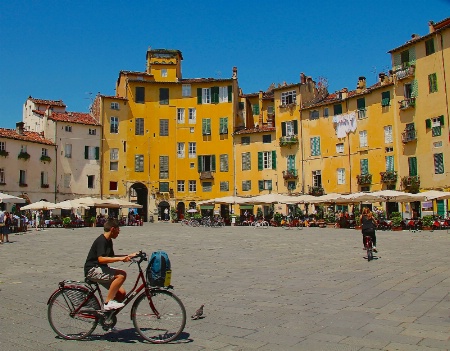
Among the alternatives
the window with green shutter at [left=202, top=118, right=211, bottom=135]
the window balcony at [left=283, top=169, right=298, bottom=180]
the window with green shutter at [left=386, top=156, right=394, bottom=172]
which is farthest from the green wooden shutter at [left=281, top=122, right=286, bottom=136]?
the window with green shutter at [left=386, top=156, right=394, bottom=172]

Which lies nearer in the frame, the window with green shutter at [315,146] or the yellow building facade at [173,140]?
the window with green shutter at [315,146]

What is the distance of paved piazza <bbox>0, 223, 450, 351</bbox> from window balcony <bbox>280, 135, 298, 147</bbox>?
117 ft

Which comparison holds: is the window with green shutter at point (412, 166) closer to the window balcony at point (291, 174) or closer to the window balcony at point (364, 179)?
the window balcony at point (364, 179)

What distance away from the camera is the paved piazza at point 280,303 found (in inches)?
233

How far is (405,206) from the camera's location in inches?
1569

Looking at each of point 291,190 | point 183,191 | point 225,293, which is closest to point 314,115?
point 291,190

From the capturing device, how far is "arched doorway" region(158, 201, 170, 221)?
56.4 metres

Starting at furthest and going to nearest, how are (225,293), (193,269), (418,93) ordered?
(418,93) < (193,269) < (225,293)

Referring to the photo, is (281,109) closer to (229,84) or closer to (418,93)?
(229,84)

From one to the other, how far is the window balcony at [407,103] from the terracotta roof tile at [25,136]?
35813 mm

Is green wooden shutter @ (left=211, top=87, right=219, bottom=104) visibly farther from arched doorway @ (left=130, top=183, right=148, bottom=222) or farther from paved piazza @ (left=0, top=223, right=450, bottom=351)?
paved piazza @ (left=0, top=223, right=450, bottom=351)

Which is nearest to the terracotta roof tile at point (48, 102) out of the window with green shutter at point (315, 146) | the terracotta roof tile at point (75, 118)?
the terracotta roof tile at point (75, 118)

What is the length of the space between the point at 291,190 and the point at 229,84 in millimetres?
15570

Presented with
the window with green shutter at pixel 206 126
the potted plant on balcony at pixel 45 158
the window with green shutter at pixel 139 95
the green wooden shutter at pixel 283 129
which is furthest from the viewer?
the window with green shutter at pixel 139 95
